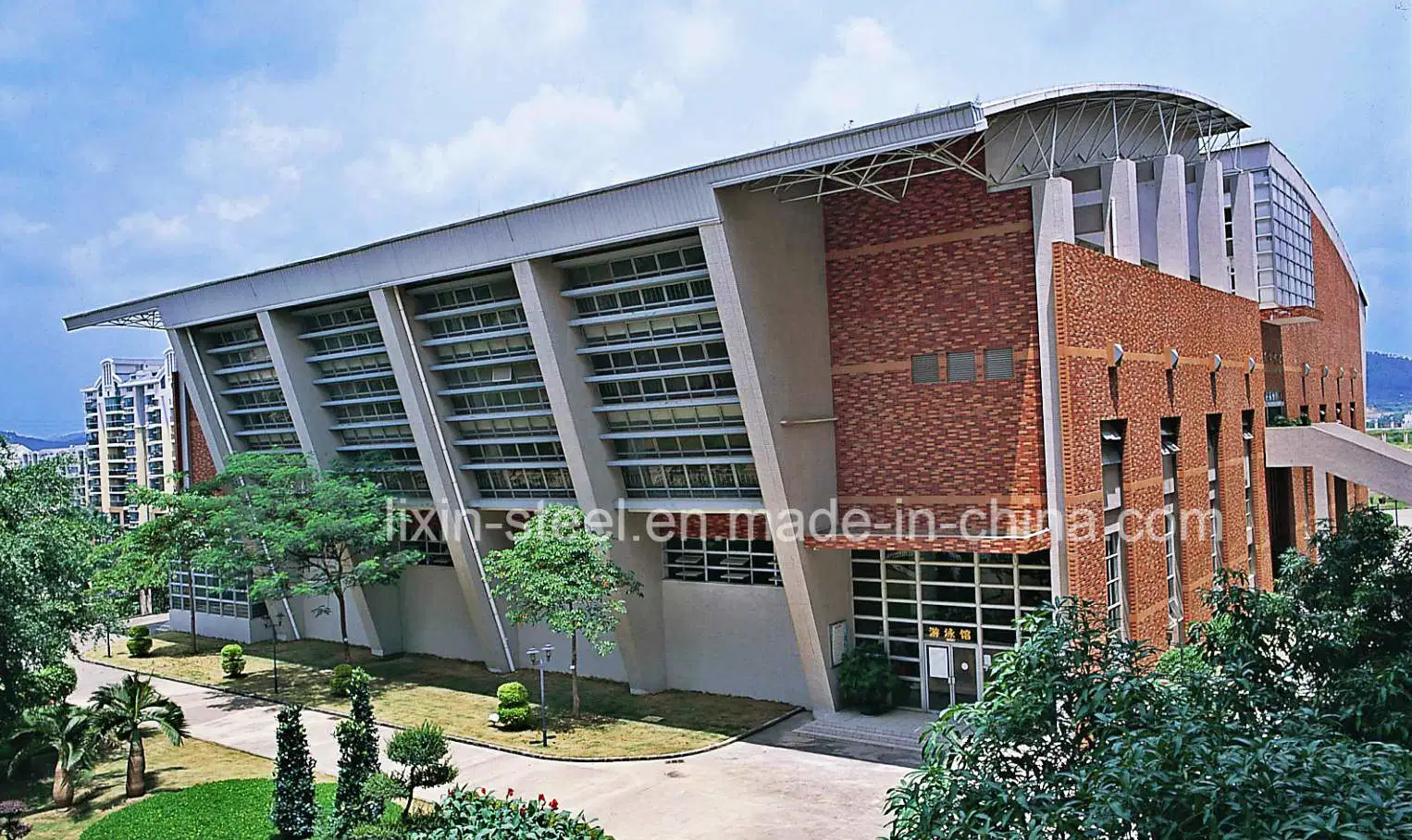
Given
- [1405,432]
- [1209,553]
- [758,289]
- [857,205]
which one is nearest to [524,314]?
[758,289]

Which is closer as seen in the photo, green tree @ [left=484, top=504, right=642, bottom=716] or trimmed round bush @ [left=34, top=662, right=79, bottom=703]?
trimmed round bush @ [left=34, top=662, right=79, bottom=703]

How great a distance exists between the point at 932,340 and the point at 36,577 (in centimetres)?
2089

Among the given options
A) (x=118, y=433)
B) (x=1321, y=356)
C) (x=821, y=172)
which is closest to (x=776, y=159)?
(x=821, y=172)

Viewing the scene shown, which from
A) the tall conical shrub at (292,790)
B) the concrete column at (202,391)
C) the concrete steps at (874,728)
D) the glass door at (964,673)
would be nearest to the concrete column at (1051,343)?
the glass door at (964,673)

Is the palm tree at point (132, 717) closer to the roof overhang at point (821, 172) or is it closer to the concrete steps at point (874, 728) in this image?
the roof overhang at point (821, 172)

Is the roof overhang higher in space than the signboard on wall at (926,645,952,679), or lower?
higher

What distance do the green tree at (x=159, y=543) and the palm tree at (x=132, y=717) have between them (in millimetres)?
11909

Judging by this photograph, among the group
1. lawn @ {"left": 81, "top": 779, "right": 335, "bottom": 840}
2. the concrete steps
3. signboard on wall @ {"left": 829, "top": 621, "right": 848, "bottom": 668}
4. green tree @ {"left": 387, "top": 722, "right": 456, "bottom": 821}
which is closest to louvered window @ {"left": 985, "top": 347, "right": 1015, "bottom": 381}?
signboard on wall @ {"left": 829, "top": 621, "right": 848, "bottom": 668}

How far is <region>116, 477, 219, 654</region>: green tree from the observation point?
3662 cm

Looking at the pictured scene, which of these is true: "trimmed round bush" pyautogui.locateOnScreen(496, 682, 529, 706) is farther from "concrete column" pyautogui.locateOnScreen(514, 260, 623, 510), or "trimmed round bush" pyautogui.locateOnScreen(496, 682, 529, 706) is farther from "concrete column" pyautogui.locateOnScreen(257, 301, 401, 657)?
"concrete column" pyautogui.locateOnScreen(257, 301, 401, 657)

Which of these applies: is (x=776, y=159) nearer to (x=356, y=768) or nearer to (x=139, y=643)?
(x=356, y=768)

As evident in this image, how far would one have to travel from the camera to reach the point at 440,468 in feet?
110

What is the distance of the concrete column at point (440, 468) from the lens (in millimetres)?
32812

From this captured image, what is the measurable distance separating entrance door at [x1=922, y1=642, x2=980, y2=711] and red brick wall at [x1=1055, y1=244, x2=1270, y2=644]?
11.5 ft
